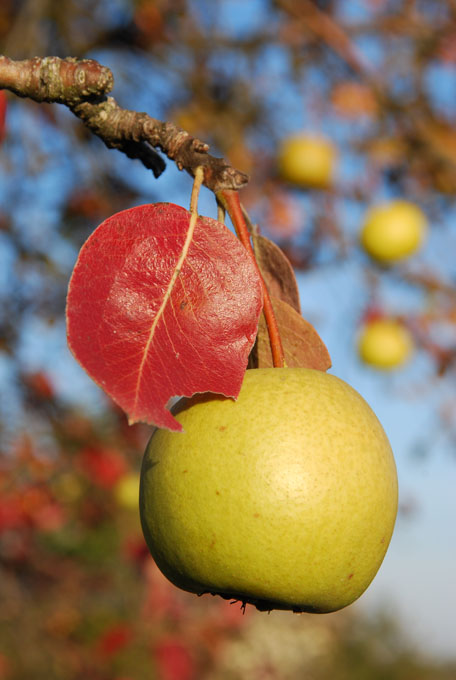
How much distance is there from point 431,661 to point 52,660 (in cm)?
810

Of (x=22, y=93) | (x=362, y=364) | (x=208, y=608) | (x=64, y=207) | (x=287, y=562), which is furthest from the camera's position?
(x=208, y=608)

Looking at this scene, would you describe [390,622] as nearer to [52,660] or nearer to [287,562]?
[52,660]

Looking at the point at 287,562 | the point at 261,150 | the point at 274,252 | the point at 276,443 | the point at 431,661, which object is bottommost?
the point at 431,661

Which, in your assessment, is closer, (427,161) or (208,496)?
(208,496)

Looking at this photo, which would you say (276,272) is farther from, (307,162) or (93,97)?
(307,162)

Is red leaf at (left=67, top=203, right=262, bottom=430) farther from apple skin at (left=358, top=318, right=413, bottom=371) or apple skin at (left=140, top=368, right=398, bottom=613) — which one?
apple skin at (left=358, top=318, right=413, bottom=371)

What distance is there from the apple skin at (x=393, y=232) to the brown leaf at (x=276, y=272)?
3.09 meters

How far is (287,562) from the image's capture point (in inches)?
32.8

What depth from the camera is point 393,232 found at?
158 inches

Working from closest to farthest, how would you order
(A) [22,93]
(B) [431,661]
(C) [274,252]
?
(A) [22,93], (C) [274,252], (B) [431,661]

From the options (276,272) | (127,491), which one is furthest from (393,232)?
(276,272)

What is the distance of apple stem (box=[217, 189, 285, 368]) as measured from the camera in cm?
93

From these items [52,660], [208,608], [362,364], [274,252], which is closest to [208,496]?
[274,252]

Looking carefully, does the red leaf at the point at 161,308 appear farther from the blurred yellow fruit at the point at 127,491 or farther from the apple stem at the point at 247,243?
the blurred yellow fruit at the point at 127,491
